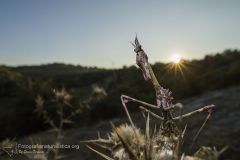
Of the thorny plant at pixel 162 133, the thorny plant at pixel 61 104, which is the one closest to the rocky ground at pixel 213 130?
the thorny plant at pixel 61 104

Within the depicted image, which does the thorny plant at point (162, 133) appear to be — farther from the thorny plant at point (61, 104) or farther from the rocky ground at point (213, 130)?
the rocky ground at point (213, 130)

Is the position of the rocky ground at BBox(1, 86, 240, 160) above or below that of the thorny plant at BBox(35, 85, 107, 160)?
below

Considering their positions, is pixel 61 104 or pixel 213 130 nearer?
pixel 61 104

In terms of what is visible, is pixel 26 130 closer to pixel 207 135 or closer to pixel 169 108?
pixel 207 135

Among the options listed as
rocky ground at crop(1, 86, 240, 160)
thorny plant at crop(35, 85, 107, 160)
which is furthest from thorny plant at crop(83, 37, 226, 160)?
A: rocky ground at crop(1, 86, 240, 160)

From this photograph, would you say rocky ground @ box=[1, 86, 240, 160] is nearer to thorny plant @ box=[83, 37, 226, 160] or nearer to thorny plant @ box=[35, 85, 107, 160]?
thorny plant @ box=[35, 85, 107, 160]

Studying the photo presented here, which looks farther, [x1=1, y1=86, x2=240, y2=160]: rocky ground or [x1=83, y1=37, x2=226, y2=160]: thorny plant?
[x1=1, y1=86, x2=240, y2=160]: rocky ground

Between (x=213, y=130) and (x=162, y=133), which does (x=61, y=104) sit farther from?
(x=213, y=130)

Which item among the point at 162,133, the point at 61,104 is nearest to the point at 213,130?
the point at 61,104
